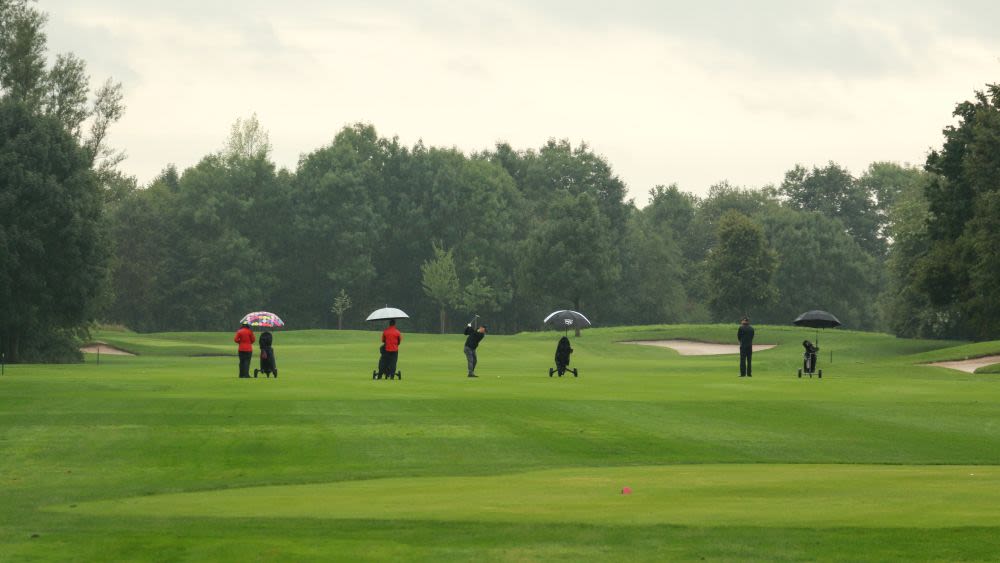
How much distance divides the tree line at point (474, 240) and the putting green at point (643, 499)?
54834 mm

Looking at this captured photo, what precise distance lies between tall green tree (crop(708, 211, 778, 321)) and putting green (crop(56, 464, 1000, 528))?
10549cm

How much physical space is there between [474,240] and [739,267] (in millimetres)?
28438

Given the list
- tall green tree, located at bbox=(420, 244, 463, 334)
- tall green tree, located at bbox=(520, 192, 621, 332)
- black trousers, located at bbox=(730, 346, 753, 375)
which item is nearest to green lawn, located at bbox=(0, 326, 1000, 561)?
black trousers, located at bbox=(730, 346, 753, 375)

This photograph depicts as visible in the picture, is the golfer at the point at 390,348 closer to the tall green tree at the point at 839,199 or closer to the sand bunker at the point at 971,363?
the sand bunker at the point at 971,363

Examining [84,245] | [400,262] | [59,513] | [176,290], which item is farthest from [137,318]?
[59,513]

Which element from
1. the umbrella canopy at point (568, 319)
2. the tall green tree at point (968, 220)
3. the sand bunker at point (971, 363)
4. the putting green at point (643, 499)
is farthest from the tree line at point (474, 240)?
the putting green at point (643, 499)

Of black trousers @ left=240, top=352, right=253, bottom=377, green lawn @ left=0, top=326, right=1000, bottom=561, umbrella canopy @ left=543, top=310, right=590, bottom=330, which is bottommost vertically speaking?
green lawn @ left=0, top=326, right=1000, bottom=561

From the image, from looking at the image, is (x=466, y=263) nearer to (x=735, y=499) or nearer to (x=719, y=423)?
(x=719, y=423)

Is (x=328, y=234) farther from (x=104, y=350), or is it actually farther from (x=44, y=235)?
(x=44, y=235)

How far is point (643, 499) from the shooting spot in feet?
53.5

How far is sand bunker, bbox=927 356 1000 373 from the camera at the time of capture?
59062 millimetres

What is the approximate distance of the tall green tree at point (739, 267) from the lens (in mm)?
125500

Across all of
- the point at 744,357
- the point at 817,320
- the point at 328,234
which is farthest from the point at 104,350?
the point at 328,234

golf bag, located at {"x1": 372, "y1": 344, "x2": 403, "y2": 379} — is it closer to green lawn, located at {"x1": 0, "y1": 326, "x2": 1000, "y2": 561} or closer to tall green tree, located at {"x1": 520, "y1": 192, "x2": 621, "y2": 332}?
green lawn, located at {"x1": 0, "y1": 326, "x2": 1000, "y2": 561}
